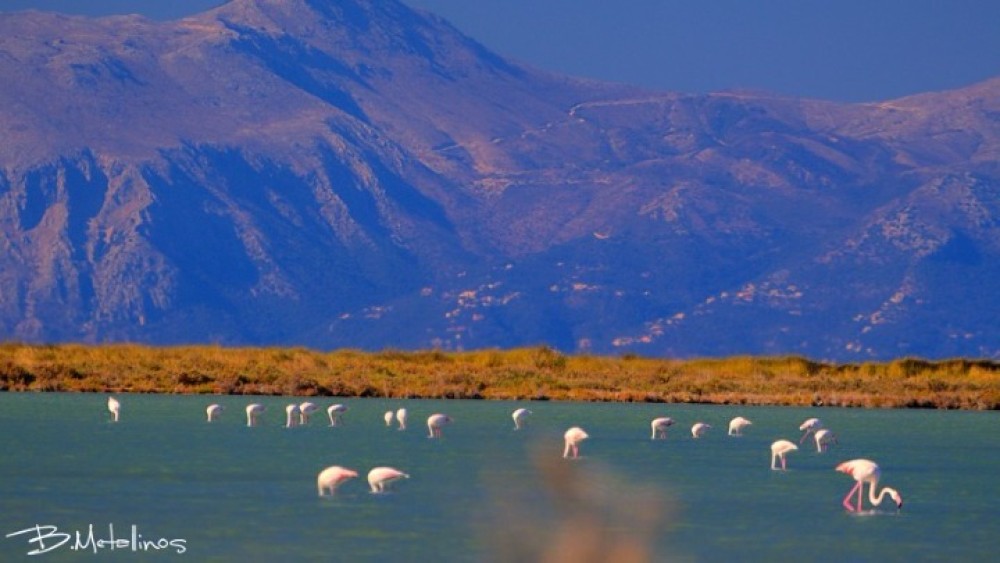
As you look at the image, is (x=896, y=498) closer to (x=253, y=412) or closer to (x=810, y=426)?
(x=810, y=426)

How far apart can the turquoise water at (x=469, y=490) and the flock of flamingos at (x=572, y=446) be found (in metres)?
0.20

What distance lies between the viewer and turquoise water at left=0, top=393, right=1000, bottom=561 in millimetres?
7723

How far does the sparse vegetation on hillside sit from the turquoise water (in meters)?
7.28

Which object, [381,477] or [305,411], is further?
[305,411]

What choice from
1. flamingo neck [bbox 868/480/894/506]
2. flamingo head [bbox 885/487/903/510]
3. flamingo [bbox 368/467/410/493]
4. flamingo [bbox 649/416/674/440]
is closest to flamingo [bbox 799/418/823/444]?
flamingo [bbox 649/416/674/440]

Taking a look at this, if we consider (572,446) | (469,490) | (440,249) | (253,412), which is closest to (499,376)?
(253,412)

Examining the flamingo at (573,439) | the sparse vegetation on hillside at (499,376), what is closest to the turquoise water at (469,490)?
the flamingo at (573,439)

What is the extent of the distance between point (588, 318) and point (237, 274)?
2867cm

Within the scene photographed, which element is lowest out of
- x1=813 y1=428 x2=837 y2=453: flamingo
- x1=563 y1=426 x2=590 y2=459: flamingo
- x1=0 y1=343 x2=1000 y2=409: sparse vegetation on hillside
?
x1=563 y1=426 x2=590 y2=459: flamingo

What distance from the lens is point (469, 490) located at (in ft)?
72.9

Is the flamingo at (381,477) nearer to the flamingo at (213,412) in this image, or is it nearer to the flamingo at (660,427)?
the flamingo at (660,427)

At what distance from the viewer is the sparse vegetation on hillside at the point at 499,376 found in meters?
44.1

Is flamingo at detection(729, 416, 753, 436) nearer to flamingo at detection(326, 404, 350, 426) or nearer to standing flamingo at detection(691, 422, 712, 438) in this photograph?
standing flamingo at detection(691, 422, 712, 438)
